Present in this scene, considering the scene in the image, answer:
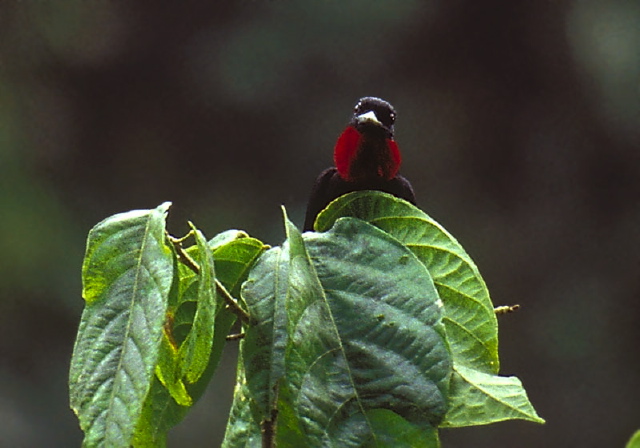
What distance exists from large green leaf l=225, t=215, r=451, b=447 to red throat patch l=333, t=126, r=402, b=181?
32 centimetres

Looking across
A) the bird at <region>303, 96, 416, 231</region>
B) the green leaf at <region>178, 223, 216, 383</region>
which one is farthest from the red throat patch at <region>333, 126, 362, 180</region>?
the green leaf at <region>178, 223, 216, 383</region>

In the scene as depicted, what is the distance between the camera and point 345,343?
54 cm

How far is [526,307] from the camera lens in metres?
3.81

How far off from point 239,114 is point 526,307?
140 cm

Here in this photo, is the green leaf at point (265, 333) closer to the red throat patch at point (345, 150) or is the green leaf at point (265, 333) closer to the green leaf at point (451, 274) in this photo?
the green leaf at point (451, 274)

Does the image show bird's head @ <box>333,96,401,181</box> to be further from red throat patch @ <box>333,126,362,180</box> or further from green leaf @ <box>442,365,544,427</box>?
green leaf @ <box>442,365,544,427</box>

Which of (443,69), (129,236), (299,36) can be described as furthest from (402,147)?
(129,236)

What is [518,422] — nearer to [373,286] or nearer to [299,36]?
[299,36]

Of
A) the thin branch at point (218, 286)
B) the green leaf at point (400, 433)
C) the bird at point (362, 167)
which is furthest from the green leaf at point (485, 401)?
the bird at point (362, 167)

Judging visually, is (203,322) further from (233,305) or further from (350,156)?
(350,156)

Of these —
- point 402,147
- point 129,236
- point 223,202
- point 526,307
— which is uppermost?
point 402,147

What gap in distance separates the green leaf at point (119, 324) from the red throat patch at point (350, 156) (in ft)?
1.13

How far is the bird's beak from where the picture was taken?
93cm

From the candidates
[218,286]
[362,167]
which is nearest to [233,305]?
[218,286]
